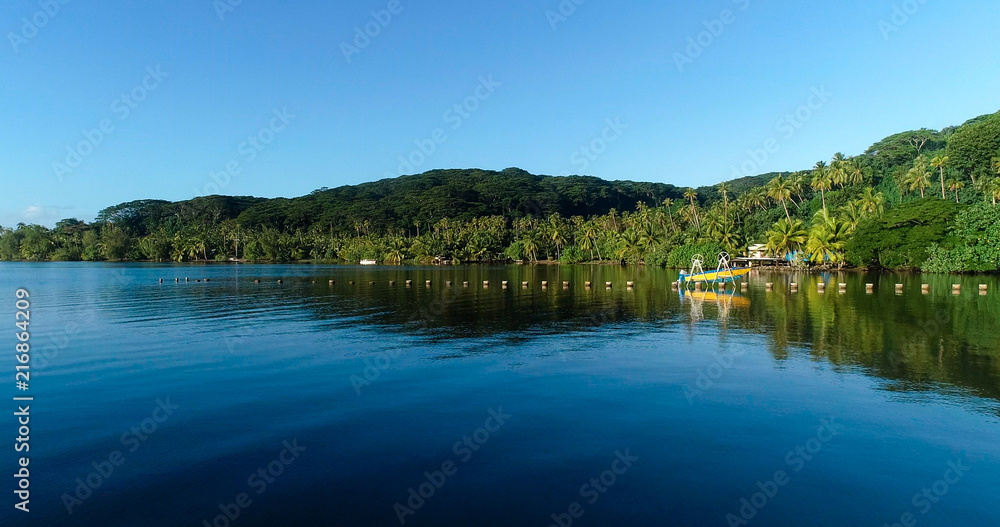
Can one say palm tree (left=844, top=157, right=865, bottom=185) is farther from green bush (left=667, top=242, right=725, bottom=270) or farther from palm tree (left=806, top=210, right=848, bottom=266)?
green bush (left=667, top=242, right=725, bottom=270)

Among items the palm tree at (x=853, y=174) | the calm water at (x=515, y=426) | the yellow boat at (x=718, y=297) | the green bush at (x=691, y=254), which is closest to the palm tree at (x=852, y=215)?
the green bush at (x=691, y=254)

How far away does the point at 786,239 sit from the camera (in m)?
107

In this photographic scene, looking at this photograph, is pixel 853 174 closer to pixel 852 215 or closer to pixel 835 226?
pixel 852 215

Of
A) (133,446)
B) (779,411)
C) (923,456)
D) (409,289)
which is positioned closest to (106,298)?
(409,289)

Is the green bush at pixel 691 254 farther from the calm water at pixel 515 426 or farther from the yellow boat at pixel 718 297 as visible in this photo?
the calm water at pixel 515 426

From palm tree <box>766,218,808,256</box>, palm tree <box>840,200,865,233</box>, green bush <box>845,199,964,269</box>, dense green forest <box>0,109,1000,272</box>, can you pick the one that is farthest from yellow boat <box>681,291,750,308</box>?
palm tree <box>840,200,865,233</box>

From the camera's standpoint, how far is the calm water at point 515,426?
10984 millimetres

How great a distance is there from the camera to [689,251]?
117375 millimetres

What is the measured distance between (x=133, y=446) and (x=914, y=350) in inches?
1164

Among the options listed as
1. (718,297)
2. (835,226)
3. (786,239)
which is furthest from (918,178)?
(718,297)

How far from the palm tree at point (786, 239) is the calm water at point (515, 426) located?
3204 inches

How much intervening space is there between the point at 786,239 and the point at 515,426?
106568 millimetres

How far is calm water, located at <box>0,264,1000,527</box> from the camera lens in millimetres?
10984

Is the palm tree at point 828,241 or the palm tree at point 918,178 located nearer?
the palm tree at point 828,241
